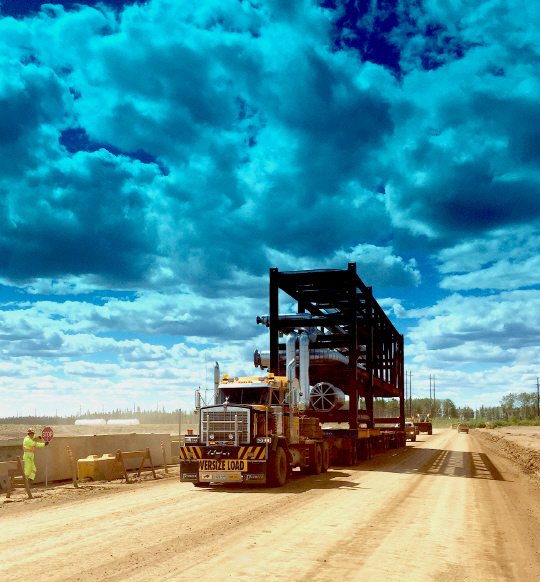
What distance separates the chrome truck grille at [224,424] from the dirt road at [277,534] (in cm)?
158

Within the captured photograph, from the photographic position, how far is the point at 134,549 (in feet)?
34.7

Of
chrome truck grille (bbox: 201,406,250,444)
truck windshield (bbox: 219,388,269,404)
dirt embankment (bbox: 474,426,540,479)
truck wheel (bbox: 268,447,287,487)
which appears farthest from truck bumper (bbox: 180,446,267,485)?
dirt embankment (bbox: 474,426,540,479)

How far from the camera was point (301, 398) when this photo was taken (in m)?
27.2

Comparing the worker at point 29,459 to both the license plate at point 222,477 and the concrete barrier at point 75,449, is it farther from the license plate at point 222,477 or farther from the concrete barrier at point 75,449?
the license plate at point 222,477

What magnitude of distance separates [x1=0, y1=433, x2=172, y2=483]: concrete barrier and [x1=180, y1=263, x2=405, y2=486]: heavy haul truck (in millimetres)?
4920

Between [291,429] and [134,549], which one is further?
[291,429]

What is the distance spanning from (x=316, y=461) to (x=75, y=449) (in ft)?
29.4

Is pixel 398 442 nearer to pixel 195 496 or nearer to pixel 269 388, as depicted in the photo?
pixel 269 388

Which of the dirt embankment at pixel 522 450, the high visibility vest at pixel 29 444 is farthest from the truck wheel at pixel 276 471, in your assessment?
the dirt embankment at pixel 522 450

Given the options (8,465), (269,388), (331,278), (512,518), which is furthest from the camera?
(331,278)

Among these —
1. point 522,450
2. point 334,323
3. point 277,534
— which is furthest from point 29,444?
point 522,450

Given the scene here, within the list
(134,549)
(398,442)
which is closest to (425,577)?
(134,549)

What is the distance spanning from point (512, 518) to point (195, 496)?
8226 millimetres

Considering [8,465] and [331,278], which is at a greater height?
[331,278]
